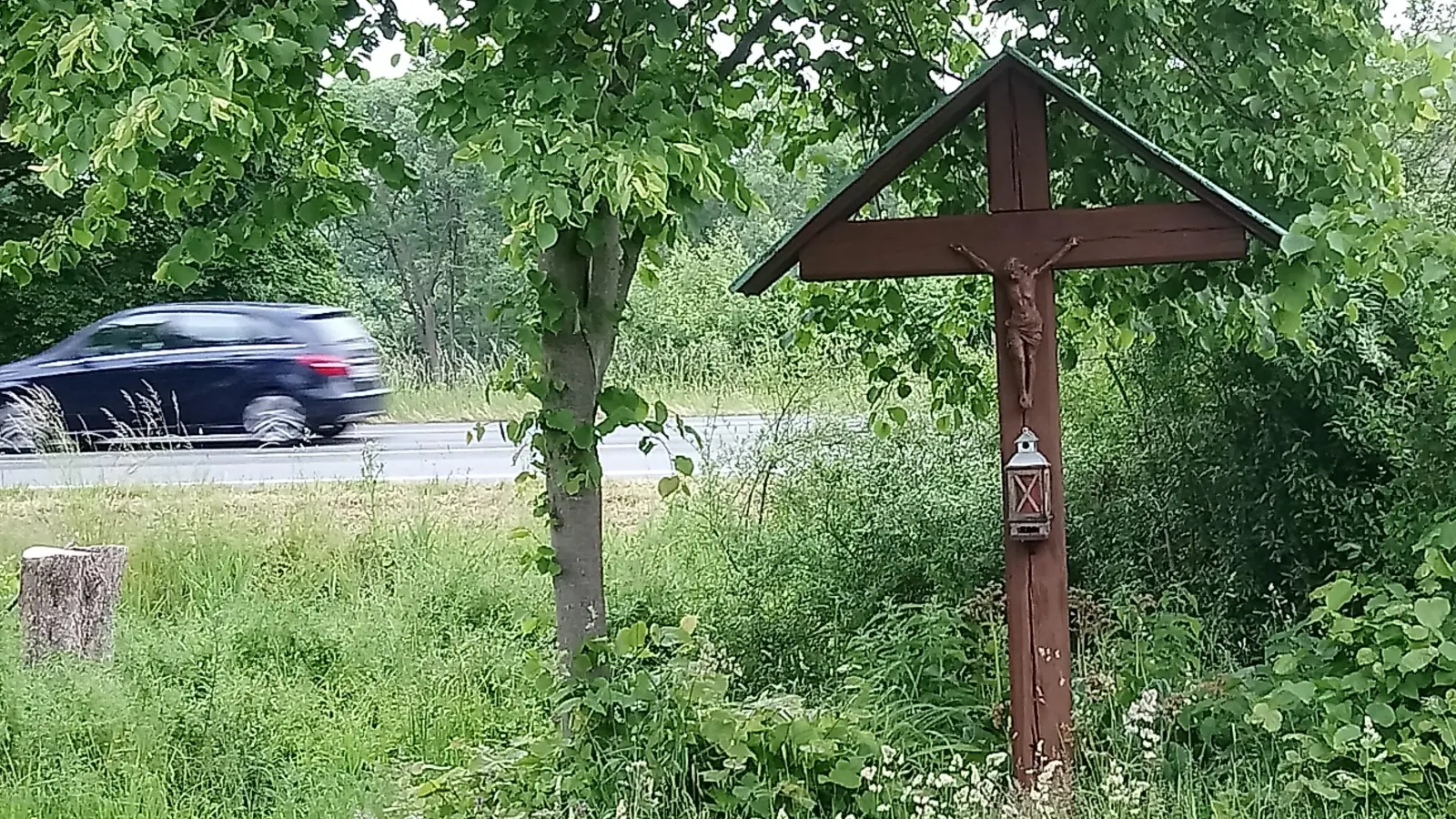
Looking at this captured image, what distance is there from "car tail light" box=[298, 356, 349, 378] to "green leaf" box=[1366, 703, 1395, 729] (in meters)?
10.1

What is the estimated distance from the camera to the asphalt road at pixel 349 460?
7.62 meters

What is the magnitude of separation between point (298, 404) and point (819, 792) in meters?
9.38

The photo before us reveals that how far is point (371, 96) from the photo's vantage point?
17797 millimetres

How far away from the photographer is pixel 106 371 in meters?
12.2

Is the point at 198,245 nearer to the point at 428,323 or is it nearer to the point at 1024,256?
the point at 1024,256

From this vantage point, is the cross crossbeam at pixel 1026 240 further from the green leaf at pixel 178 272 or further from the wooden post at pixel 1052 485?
the green leaf at pixel 178 272

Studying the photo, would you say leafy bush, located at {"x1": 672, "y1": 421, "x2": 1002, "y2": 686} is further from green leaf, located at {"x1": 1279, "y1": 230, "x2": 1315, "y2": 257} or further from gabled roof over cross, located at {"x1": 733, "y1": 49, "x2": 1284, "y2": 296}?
green leaf, located at {"x1": 1279, "y1": 230, "x2": 1315, "y2": 257}

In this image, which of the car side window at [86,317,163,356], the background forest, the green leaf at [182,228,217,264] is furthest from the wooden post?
the car side window at [86,317,163,356]

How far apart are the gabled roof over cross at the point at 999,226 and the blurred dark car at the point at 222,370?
9.22 meters

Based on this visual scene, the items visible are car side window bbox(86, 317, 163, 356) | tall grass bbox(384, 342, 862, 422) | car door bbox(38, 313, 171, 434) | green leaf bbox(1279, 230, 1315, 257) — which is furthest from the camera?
car side window bbox(86, 317, 163, 356)

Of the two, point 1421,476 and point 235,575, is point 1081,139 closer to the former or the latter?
point 1421,476

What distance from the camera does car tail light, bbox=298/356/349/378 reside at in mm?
11938

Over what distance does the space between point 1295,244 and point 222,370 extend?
10.7m

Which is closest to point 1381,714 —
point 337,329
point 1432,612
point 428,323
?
point 1432,612
